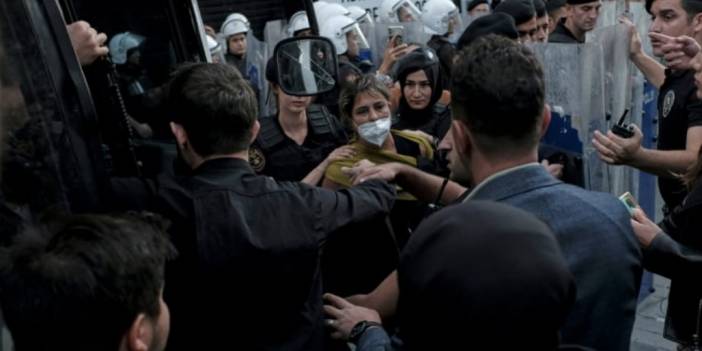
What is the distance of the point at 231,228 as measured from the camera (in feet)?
7.79

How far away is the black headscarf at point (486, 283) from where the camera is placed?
4.82ft

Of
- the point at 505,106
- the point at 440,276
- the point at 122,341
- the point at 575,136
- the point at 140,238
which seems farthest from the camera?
the point at 575,136

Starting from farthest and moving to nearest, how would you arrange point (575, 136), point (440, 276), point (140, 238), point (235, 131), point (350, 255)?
1. point (575, 136)
2. point (350, 255)
3. point (235, 131)
4. point (140, 238)
5. point (440, 276)

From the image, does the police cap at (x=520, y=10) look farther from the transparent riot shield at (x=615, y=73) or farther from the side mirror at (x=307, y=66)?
the side mirror at (x=307, y=66)

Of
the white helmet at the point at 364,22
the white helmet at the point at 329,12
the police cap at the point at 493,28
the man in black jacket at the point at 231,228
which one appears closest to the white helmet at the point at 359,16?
the white helmet at the point at 364,22

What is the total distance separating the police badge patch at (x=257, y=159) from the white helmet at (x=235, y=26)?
4.54m

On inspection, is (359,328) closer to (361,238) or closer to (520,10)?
(361,238)

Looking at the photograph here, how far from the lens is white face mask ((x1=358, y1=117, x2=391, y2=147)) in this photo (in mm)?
3818

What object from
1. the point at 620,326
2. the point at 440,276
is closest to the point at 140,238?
the point at 440,276

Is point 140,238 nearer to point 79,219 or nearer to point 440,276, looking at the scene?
point 79,219

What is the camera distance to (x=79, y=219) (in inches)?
68.8

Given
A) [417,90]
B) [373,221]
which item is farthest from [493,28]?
[373,221]

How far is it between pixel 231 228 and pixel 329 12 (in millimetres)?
6848

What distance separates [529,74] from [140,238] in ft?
3.43
